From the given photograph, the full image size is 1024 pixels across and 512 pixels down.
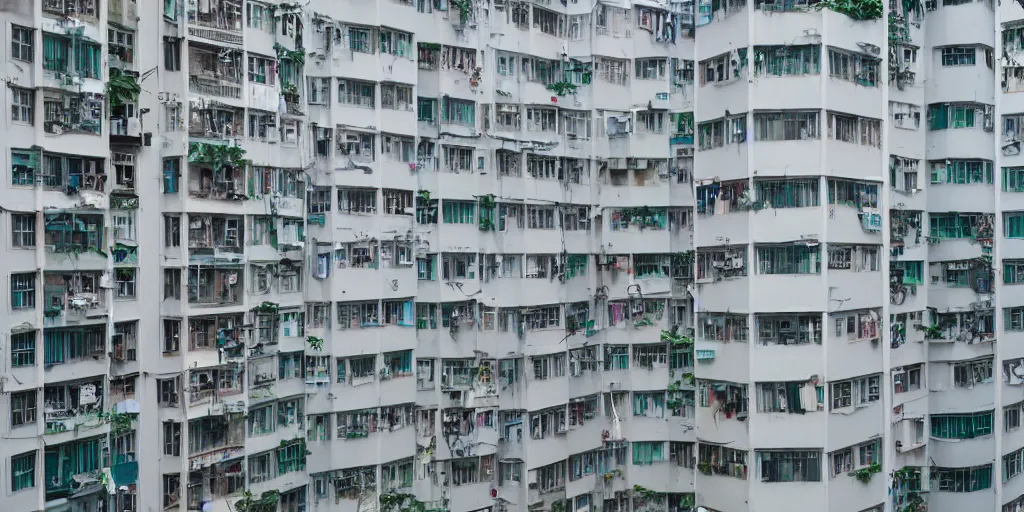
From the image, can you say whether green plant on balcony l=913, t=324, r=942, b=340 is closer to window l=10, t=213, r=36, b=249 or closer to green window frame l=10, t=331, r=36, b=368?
green window frame l=10, t=331, r=36, b=368

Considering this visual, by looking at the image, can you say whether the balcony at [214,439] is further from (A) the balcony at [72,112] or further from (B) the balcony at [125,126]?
(A) the balcony at [72,112]

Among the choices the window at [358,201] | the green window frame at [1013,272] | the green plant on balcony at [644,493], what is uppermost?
the window at [358,201]

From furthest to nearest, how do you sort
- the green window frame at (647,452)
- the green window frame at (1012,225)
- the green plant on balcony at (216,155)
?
1. the green window frame at (1012,225)
2. the green window frame at (647,452)
3. the green plant on balcony at (216,155)

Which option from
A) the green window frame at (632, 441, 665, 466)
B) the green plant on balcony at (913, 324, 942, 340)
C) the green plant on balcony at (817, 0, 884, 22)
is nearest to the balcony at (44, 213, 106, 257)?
the green window frame at (632, 441, 665, 466)

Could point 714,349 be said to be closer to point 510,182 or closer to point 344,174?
point 510,182

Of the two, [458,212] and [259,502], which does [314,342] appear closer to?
[259,502]

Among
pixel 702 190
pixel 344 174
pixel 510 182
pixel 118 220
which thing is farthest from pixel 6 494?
pixel 702 190

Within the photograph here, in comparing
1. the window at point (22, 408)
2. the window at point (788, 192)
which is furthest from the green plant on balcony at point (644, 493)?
the window at point (22, 408)

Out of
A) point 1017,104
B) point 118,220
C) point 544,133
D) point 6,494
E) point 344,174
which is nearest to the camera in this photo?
point 6,494
